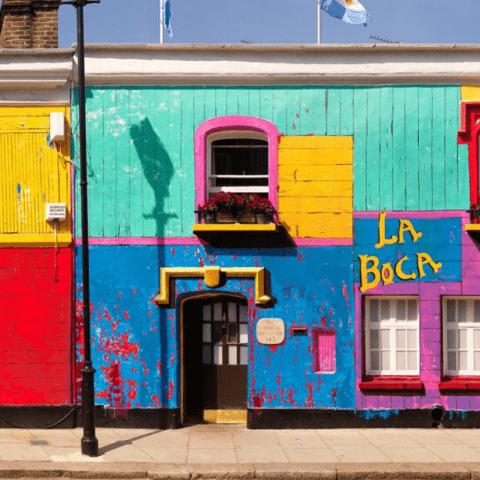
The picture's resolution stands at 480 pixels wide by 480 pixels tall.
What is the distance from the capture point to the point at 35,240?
46.4 feet

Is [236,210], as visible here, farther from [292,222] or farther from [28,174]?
[28,174]

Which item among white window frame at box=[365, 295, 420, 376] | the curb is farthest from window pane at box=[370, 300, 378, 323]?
the curb

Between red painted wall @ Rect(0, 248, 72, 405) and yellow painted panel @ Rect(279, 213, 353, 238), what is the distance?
12.8 ft

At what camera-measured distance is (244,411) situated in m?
14.7

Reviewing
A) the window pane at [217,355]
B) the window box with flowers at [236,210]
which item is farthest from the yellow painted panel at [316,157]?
the window pane at [217,355]

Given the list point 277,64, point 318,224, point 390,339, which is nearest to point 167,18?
point 277,64

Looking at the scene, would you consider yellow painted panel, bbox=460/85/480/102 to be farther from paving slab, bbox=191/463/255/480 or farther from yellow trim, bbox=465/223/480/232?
paving slab, bbox=191/463/255/480

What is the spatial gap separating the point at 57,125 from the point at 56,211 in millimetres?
1485

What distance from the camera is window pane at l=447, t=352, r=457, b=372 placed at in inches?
569

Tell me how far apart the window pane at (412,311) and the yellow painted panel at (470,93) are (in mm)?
3661

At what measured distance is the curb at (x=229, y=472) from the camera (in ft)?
36.8

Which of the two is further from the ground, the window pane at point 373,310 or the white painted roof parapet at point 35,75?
the white painted roof parapet at point 35,75

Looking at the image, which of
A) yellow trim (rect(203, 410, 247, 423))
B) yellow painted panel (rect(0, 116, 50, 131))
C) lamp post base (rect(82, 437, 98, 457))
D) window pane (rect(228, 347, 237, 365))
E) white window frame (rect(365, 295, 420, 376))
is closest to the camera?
lamp post base (rect(82, 437, 98, 457))

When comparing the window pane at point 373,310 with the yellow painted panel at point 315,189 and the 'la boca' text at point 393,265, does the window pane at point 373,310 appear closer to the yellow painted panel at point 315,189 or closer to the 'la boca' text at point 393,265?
the 'la boca' text at point 393,265
